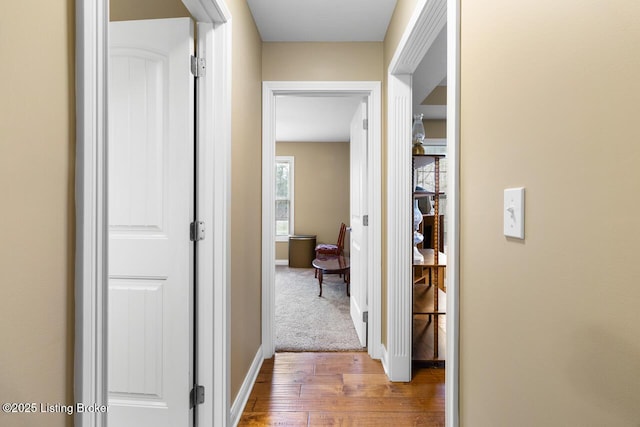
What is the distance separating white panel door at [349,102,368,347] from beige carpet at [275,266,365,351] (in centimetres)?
16

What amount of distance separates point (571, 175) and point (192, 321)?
4.94 feet

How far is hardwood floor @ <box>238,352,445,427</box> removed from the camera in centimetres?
180

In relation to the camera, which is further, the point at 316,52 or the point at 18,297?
the point at 316,52

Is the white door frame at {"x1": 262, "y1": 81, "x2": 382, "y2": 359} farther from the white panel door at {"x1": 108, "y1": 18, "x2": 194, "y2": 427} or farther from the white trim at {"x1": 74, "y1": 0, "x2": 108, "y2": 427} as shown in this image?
the white trim at {"x1": 74, "y1": 0, "x2": 108, "y2": 427}

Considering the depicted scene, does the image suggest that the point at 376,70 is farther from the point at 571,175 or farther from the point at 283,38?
the point at 571,175

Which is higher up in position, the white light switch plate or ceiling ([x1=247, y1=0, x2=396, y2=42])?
ceiling ([x1=247, y1=0, x2=396, y2=42])

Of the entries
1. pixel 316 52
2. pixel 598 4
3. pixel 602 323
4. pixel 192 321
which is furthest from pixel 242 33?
pixel 602 323

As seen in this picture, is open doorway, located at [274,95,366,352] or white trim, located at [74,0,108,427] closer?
white trim, located at [74,0,108,427]

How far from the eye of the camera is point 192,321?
1.53 m

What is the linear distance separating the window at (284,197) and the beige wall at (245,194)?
13.0 ft

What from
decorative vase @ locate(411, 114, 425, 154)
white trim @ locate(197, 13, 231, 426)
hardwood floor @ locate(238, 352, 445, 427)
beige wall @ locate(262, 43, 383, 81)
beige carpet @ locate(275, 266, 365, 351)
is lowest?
hardwood floor @ locate(238, 352, 445, 427)

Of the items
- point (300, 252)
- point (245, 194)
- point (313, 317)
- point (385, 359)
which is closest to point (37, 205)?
point (245, 194)

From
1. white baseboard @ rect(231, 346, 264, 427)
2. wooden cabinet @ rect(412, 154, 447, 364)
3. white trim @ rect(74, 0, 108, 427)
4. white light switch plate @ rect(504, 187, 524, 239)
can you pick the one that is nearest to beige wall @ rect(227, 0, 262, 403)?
white baseboard @ rect(231, 346, 264, 427)

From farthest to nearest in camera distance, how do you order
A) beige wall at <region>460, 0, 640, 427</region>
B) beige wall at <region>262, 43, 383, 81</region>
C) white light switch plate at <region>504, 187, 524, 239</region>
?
beige wall at <region>262, 43, 383, 81</region>
white light switch plate at <region>504, 187, 524, 239</region>
beige wall at <region>460, 0, 640, 427</region>
